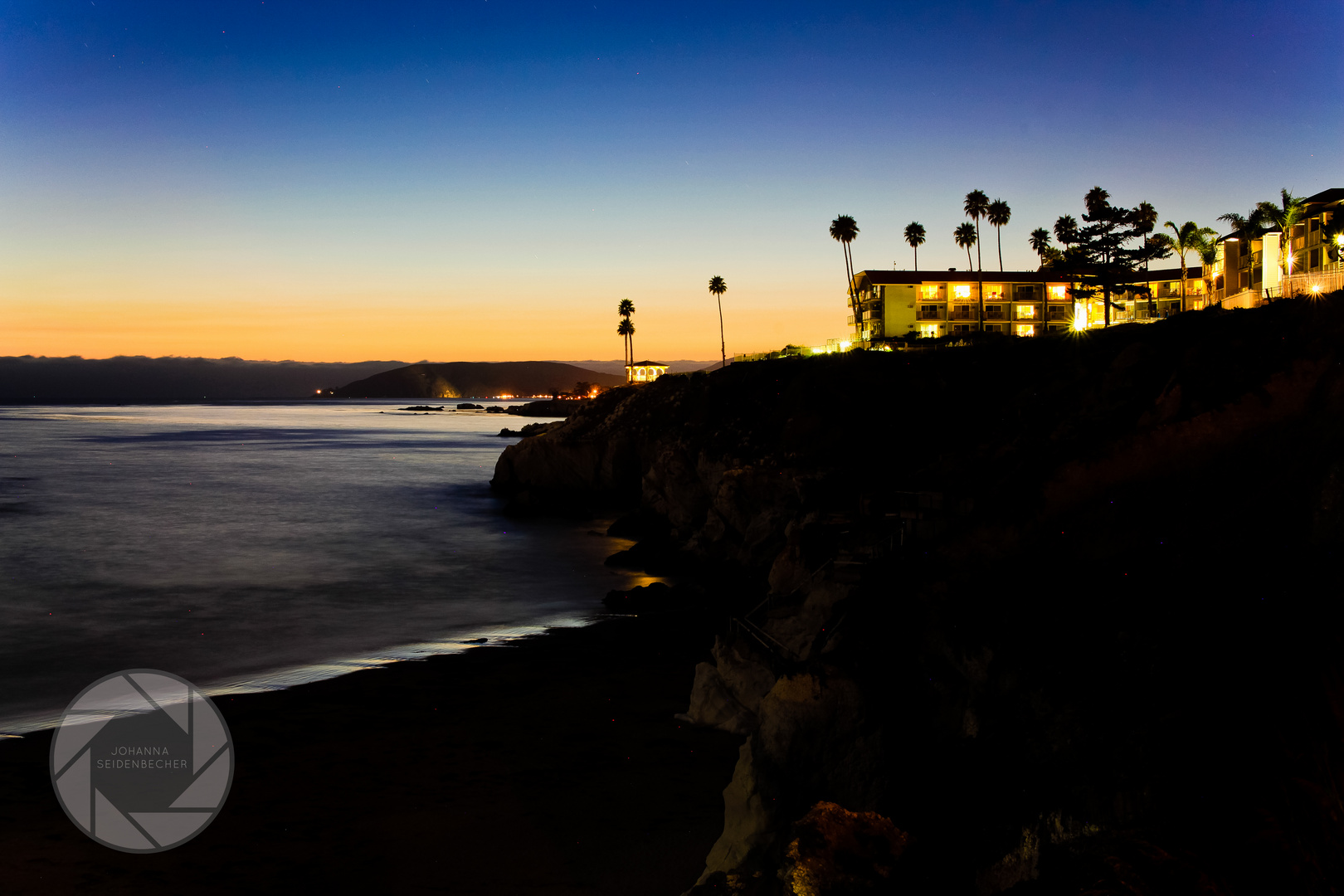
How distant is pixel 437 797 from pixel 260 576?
25.1 metres

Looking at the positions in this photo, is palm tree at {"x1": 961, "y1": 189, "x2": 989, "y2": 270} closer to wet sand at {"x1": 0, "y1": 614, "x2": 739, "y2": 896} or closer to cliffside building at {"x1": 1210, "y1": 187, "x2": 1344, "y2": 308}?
cliffside building at {"x1": 1210, "y1": 187, "x2": 1344, "y2": 308}

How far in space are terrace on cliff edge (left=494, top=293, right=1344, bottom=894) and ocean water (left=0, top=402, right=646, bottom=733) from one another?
35.8 feet

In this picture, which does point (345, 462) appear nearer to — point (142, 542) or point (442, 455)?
point (442, 455)

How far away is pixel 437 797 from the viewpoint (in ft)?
44.0

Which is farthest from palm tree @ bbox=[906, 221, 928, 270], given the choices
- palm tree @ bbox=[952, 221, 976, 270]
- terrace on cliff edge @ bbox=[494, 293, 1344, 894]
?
terrace on cliff edge @ bbox=[494, 293, 1344, 894]

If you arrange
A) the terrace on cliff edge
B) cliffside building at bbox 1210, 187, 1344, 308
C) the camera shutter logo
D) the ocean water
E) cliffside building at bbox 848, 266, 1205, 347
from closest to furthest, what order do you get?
the terrace on cliff edge, the camera shutter logo, the ocean water, cliffside building at bbox 1210, 187, 1344, 308, cliffside building at bbox 848, 266, 1205, 347

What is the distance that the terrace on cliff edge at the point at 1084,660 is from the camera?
27.8 ft

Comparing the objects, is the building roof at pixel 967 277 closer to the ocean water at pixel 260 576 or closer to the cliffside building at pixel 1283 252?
the cliffside building at pixel 1283 252

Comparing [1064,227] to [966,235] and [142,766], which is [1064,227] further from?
[142,766]

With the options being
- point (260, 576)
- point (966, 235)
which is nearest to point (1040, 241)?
point (966, 235)

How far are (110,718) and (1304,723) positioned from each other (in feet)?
65.8

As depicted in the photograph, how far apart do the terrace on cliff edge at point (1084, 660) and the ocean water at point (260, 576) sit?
429 inches

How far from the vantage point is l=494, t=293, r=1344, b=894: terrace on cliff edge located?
8477 mm

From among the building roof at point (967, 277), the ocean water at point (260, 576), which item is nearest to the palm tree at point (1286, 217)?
the building roof at point (967, 277)
